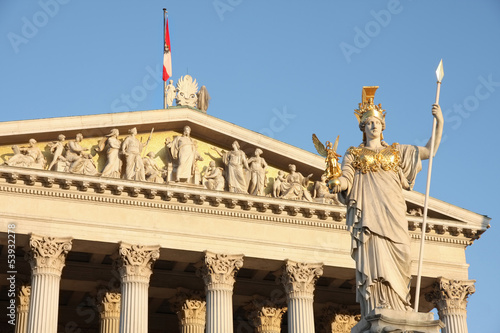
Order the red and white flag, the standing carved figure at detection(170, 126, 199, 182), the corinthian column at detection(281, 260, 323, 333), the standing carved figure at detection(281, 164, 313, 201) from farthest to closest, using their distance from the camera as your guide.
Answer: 1. the red and white flag
2. the standing carved figure at detection(281, 164, 313, 201)
3. the standing carved figure at detection(170, 126, 199, 182)
4. the corinthian column at detection(281, 260, 323, 333)

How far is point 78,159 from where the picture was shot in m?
34.2

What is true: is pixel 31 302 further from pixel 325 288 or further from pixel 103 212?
pixel 325 288

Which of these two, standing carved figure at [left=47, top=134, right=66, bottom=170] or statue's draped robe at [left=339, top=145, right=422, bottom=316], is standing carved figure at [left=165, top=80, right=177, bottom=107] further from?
statue's draped robe at [left=339, top=145, right=422, bottom=316]

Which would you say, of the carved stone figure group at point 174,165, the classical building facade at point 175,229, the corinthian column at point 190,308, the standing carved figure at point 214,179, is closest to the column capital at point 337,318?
the classical building facade at point 175,229

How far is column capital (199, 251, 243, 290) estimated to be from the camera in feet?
112

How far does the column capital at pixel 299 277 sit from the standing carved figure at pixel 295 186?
8.91 ft

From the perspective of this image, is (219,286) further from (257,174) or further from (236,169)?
(257,174)

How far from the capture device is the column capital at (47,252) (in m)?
32.2

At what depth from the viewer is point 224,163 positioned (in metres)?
36.5

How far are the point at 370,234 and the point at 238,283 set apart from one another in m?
28.1

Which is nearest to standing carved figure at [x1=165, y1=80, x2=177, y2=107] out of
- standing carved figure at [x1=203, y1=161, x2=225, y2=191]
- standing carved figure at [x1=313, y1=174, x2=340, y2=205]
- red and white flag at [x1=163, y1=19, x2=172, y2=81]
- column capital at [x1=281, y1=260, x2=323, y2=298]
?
standing carved figure at [x1=203, y1=161, x2=225, y2=191]

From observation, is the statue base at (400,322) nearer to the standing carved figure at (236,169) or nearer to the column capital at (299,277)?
the column capital at (299,277)

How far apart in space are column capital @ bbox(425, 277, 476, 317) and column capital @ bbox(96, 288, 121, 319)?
41.4ft

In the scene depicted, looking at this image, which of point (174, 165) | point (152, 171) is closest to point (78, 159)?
point (152, 171)
